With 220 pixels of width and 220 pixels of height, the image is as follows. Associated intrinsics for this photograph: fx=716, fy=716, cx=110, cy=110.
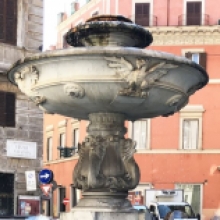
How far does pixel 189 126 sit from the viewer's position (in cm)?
3334

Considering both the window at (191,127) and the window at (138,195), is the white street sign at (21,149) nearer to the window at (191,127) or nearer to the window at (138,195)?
the window at (138,195)

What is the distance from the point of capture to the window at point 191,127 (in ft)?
108

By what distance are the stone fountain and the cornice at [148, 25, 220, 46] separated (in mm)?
24774

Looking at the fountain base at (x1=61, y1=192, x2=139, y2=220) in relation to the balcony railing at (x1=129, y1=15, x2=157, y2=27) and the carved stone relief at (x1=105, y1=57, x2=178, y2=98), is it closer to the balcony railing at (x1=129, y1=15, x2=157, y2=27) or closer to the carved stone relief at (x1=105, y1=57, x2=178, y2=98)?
Result: the carved stone relief at (x1=105, y1=57, x2=178, y2=98)

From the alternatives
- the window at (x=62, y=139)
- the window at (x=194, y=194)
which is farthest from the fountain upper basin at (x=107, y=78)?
the window at (x=62, y=139)

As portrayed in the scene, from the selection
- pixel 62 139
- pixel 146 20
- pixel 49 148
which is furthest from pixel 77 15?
pixel 49 148

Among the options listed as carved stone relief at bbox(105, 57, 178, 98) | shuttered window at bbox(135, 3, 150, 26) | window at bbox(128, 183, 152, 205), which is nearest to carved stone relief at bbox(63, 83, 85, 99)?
carved stone relief at bbox(105, 57, 178, 98)

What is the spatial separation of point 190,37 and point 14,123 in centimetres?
1442

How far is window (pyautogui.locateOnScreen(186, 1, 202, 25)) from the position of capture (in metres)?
33.6

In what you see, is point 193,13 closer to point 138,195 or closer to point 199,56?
point 199,56

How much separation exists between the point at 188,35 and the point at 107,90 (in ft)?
85.9

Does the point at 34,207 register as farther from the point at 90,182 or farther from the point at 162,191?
the point at 90,182

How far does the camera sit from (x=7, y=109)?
20.8 metres

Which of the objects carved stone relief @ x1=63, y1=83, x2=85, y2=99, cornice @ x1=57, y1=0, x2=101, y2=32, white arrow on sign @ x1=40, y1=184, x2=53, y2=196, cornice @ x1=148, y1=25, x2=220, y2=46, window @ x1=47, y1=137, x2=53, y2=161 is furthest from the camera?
window @ x1=47, y1=137, x2=53, y2=161
